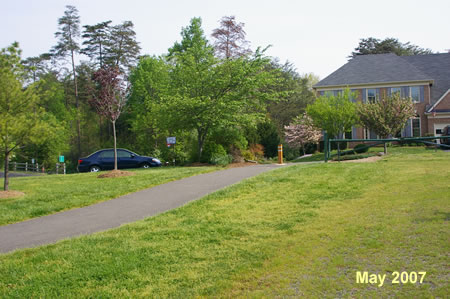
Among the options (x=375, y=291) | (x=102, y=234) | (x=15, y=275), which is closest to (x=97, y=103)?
(x=102, y=234)

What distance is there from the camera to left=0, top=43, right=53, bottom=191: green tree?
42.2ft

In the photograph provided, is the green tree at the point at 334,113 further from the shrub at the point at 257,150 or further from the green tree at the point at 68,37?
the green tree at the point at 68,37

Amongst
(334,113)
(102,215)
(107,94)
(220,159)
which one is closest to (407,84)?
(334,113)

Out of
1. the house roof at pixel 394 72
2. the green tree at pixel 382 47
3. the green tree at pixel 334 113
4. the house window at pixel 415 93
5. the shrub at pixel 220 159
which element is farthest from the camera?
the green tree at pixel 382 47

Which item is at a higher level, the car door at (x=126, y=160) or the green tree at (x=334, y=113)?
the green tree at (x=334, y=113)

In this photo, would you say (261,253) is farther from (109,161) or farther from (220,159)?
(109,161)

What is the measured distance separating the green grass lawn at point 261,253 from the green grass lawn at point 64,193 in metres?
3.31

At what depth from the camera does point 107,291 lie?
472cm

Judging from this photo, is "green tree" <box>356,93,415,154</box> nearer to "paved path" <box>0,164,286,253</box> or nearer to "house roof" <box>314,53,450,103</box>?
"house roof" <box>314,53,450,103</box>

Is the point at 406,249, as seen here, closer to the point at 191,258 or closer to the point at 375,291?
the point at 375,291

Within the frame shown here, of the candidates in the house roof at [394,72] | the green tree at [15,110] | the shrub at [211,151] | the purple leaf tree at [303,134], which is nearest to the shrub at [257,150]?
the shrub at [211,151]

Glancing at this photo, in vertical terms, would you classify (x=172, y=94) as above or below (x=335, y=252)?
above

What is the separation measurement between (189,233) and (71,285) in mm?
2391

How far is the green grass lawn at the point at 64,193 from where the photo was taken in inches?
401
